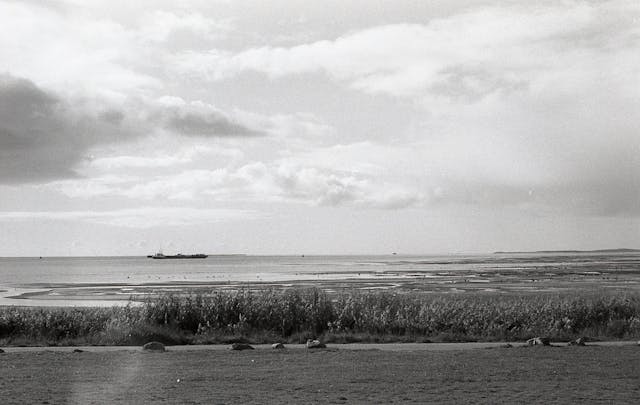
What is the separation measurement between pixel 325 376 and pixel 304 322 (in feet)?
35.3

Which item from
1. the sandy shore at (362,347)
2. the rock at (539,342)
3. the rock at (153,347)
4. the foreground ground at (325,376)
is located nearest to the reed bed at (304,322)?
the sandy shore at (362,347)

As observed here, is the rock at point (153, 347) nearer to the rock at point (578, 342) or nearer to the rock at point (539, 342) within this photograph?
the rock at point (539, 342)

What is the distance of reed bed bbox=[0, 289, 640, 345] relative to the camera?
23.2 metres

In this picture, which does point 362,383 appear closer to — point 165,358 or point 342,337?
point 165,358

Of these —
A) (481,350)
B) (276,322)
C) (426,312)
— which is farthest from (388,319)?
(481,350)

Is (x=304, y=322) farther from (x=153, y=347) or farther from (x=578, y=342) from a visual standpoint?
(x=578, y=342)

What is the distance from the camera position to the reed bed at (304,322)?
76.0ft

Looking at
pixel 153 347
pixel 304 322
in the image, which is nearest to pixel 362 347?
pixel 304 322

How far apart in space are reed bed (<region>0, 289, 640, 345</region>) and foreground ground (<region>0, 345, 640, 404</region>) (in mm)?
3863

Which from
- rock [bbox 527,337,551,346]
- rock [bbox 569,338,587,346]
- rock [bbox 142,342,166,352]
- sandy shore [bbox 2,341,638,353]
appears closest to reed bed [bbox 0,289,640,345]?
sandy shore [bbox 2,341,638,353]

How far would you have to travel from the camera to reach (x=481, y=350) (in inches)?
752

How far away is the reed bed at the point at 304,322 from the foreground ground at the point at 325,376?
3863 mm

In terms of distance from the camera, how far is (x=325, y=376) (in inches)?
578

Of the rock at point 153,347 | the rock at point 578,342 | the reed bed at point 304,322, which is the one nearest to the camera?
the rock at point 153,347
